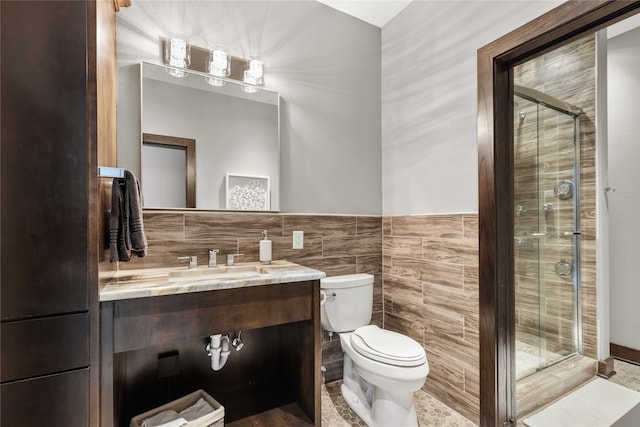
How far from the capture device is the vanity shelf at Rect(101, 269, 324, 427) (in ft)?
3.42

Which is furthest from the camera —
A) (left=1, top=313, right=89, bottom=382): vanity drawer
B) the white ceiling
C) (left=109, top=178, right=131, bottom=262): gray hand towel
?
the white ceiling

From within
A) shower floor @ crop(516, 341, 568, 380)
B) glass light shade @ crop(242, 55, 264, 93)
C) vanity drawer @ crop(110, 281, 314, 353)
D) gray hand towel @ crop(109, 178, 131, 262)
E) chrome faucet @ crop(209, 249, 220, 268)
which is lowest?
shower floor @ crop(516, 341, 568, 380)

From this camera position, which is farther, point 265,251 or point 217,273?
point 265,251

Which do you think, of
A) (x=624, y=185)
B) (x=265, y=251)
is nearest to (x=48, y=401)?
(x=265, y=251)

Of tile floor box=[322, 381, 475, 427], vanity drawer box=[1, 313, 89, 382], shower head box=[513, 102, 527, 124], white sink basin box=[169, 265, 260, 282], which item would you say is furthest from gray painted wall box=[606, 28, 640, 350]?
vanity drawer box=[1, 313, 89, 382]

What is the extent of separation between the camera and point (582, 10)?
1.18 meters

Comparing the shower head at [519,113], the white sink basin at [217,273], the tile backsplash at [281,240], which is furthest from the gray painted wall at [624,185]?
the white sink basin at [217,273]

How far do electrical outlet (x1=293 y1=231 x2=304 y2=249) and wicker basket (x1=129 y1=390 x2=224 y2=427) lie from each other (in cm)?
92

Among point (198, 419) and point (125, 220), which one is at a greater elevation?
point (125, 220)

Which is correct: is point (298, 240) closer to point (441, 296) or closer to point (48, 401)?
point (441, 296)

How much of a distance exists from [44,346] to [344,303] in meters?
1.36

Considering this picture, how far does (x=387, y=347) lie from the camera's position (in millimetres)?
1468

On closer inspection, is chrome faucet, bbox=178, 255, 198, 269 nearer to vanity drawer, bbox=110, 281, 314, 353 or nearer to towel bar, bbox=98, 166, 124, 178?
vanity drawer, bbox=110, 281, 314, 353

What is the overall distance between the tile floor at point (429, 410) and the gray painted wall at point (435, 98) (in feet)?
3.89
